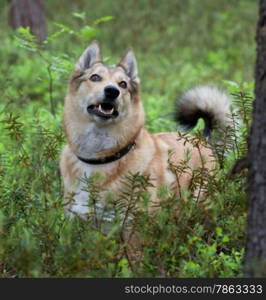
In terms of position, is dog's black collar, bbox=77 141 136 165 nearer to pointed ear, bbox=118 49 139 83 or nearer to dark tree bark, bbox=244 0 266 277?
pointed ear, bbox=118 49 139 83

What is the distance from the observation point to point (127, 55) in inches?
223

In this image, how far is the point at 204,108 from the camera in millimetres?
5766

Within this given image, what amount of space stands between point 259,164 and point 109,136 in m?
2.04

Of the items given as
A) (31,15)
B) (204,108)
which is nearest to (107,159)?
(204,108)

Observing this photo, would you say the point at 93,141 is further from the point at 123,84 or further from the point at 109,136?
the point at 123,84

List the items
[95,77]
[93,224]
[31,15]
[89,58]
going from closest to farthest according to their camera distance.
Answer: [93,224] < [95,77] < [89,58] < [31,15]

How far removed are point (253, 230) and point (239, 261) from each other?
0.52 meters

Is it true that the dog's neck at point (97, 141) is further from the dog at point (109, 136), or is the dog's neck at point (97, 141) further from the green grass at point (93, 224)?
the green grass at point (93, 224)

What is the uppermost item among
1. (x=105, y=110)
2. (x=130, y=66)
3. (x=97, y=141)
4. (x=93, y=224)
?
(x=130, y=66)

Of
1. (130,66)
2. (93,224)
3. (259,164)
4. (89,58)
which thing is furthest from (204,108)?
(259,164)

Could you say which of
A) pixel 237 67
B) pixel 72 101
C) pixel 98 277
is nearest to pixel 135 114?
pixel 72 101

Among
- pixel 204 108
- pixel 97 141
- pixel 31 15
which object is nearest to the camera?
pixel 97 141

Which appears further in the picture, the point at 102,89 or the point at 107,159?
the point at 102,89

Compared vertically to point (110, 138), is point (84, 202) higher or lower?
lower
